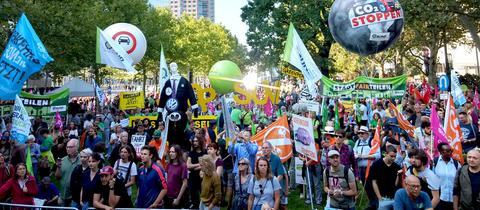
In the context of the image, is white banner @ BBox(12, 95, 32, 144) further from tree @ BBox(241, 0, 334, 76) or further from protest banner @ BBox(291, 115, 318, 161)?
tree @ BBox(241, 0, 334, 76)

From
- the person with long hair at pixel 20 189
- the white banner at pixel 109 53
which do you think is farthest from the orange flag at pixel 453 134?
the white banner at pixel 109 53

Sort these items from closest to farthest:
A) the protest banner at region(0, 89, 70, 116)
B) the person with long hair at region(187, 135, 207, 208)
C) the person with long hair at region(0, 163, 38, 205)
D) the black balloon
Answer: the person with long hair at region(0, 163, 38, 205), the person with long hair at region(187, 135, 207, 208), the protest banner at region(0, 89, 70, 116), the black balloon

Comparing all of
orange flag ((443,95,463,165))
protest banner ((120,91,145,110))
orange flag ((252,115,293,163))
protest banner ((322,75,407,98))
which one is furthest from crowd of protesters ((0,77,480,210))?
protest banner ((120,91,145,110))

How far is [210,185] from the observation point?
7605 millimetres

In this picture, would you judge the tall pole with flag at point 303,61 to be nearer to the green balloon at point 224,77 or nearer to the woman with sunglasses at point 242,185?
the woman with sunglasses at point 242,185

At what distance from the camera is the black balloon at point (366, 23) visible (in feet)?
44.4

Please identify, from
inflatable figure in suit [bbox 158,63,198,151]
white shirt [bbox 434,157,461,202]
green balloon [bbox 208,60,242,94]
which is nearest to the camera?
white shirt [bbox 434,157,461,202]

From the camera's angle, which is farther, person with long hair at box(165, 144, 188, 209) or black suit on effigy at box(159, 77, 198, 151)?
black suit on effigy at box(159, 77, 198, 151)

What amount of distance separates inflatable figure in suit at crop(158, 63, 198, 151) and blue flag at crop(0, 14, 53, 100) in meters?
3.90

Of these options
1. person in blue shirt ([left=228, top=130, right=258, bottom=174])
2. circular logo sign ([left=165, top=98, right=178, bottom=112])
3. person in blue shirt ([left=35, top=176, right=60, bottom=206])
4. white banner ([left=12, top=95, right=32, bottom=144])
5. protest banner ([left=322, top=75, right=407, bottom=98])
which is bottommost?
person in blue shirt ([left=35, top=176, right=60, bottom=206])

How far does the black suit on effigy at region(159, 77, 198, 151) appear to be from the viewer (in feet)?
41.4

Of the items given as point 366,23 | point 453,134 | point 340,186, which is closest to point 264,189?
point 340,186

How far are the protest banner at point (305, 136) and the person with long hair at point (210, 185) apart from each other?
2343 millimetres

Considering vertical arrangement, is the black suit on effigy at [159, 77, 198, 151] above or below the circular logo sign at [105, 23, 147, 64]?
below
